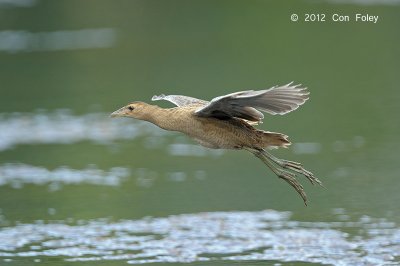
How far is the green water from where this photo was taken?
13461 millimetres

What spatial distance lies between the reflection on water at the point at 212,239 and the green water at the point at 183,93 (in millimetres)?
174

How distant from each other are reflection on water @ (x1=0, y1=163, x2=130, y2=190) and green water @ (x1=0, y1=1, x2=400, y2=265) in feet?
0.13

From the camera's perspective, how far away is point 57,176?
1516cm

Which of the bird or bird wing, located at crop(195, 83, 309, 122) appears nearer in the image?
bird wing, located at crop(195, 83, 309, 122)

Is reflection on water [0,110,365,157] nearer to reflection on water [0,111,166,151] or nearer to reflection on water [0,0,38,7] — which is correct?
reflection on water [0,111,166,151]

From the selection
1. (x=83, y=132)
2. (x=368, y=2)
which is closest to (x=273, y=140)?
(x=83, y=132)

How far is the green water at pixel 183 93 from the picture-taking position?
13461 mm

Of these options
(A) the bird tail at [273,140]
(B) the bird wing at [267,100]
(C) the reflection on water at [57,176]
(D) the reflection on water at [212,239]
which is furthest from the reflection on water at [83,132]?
(B) the bird wing at [267,100]

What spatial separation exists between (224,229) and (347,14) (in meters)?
16.9

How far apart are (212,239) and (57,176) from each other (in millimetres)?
4008

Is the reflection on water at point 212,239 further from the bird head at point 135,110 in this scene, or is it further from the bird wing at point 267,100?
the bird wing at point 267,100

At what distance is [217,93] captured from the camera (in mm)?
20172

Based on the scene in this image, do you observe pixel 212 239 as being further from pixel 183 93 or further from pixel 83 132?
pixel 183 93

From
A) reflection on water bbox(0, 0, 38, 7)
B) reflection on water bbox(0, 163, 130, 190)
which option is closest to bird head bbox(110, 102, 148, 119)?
reflection on water bbox(0, 163, 130, 190)
